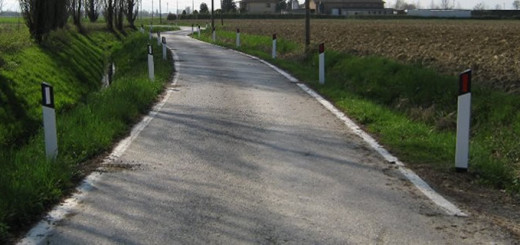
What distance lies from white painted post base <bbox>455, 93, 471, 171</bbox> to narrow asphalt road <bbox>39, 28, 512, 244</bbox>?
0.72 m

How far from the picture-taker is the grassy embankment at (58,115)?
5145 millimetres

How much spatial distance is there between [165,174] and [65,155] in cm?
147

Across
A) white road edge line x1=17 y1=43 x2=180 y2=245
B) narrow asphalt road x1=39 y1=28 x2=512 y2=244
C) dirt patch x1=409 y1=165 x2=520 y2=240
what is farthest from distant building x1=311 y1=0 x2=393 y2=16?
dirt patch x1=409 y1=165 x2=520 y2=240

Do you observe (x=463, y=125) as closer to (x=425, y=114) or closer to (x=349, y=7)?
(x=425, y=114)

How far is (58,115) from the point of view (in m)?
10.3

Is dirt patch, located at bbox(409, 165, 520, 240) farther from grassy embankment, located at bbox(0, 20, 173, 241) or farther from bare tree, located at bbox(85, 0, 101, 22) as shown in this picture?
bare tree, located at bbox(85, 0, 101, 22)

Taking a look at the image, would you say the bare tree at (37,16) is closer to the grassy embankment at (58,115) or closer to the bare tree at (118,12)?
the grassy embankment at (58,115)

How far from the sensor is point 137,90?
38.1 ft

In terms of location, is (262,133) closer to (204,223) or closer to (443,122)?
(443,122)

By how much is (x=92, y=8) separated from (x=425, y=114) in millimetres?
42008

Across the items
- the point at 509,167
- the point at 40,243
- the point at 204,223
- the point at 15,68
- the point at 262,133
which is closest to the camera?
the point at 40,243

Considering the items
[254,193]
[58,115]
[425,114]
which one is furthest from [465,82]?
[58,115]

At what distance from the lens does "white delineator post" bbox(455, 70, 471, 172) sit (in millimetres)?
6301

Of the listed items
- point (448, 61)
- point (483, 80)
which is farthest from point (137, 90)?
point (448, 61)
